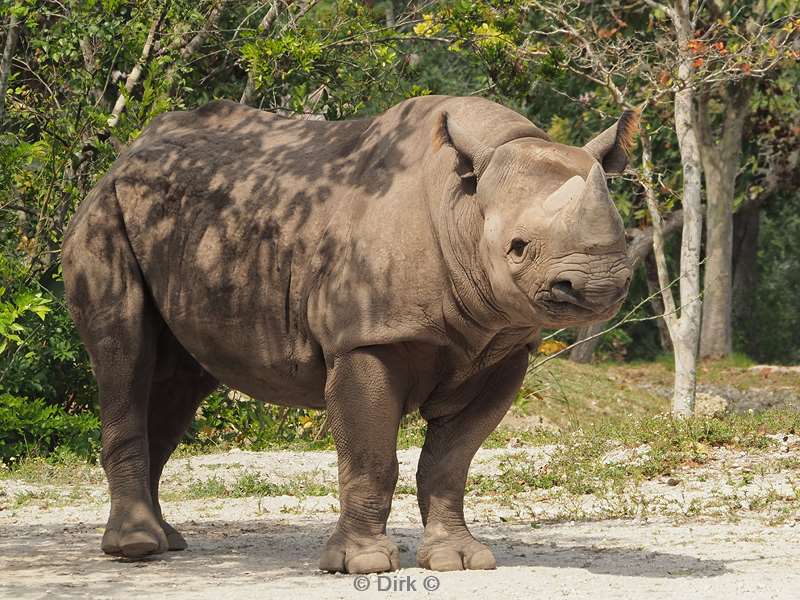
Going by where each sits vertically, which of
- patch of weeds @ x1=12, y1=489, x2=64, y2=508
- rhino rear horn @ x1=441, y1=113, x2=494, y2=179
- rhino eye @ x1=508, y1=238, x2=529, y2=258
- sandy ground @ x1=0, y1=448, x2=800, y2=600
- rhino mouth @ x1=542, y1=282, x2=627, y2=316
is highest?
rhino rear horn @ x1=441, y1=113, x2=494, y2=179

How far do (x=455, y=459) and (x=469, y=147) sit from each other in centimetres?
156

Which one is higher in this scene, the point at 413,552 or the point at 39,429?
the point at 39,429

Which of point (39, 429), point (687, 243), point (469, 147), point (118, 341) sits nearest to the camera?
point (469, 147)

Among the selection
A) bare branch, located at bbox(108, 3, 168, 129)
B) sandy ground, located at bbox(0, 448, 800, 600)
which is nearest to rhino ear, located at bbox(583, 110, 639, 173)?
sandy ground, located at bbox(0, 448, 800, 600)

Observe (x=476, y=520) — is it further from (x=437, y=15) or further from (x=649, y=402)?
(x=649, y=402)

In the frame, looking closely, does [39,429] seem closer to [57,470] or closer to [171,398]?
[57,470]

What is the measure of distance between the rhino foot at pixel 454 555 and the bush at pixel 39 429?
5574 mm

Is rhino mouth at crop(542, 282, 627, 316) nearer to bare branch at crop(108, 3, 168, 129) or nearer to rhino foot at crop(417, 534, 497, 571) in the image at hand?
rhino foot at crop(417, 534, 497, 571)

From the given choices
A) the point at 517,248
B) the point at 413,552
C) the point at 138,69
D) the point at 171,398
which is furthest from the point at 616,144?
the point at 138,69

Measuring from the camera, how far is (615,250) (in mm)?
6168

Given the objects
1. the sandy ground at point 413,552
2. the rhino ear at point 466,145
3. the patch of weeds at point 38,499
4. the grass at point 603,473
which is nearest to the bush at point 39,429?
the grass at point 603,473

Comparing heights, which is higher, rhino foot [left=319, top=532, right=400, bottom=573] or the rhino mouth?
the rhino mouth

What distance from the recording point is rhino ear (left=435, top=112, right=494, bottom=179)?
22.2 ft

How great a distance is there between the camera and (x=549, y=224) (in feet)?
20.6
